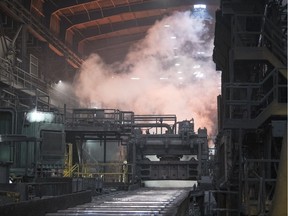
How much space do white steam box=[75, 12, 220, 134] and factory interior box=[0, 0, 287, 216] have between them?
0.33 ft

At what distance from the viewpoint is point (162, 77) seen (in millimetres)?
42156

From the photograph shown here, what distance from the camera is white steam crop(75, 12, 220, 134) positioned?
39.9 meters

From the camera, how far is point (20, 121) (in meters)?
22.2

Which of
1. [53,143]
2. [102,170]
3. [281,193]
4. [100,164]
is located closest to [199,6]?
[102,170]

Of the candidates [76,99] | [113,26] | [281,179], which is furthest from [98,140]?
[281,179]

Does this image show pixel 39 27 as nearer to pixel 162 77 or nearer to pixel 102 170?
pixel 102 170

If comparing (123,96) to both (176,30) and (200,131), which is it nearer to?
(176,30)

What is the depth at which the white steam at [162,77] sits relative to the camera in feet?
131

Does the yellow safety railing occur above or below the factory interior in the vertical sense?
below

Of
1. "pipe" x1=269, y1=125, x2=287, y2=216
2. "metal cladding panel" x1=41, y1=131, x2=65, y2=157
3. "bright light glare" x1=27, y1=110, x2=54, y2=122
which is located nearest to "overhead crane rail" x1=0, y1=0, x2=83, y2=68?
"bright light glare" x1=27, y1=110, x2=54, y2=122

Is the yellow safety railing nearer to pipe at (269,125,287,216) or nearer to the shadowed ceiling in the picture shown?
the shadowed ceiling

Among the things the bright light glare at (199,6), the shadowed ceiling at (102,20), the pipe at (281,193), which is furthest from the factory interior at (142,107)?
the bright light glare at (199,6)

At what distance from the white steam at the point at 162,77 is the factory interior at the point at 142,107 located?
0.10m

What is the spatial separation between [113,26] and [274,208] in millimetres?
36296
